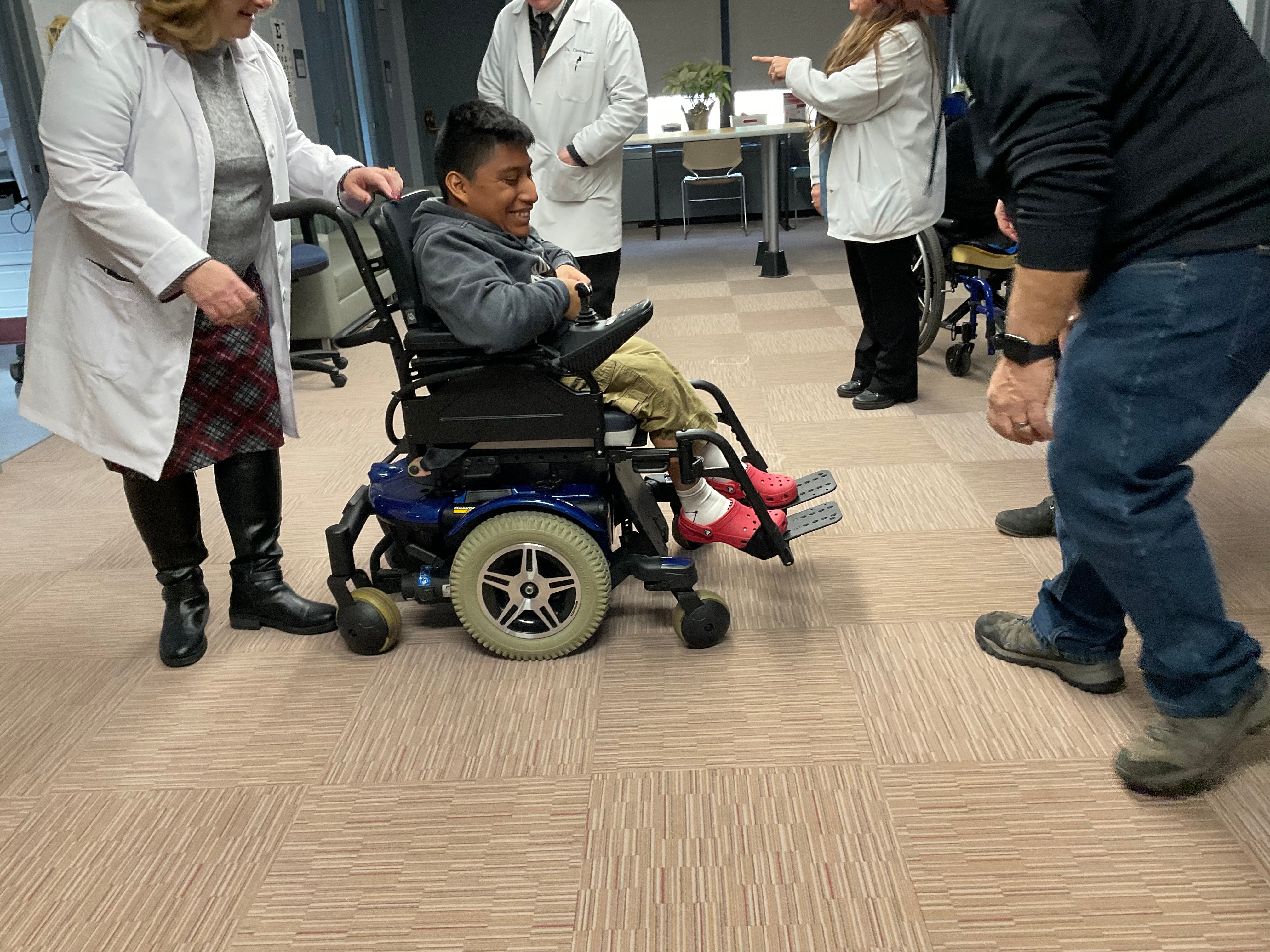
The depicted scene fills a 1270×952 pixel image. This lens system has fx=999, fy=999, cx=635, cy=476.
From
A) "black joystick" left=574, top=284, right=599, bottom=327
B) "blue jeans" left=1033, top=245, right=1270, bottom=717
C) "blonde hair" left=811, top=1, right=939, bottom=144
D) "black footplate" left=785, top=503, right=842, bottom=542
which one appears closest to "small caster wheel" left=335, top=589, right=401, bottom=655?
"black joystick" left=574, top=284, right=599, bottom=327

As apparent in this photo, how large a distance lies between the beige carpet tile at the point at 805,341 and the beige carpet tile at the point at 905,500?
4.01ft

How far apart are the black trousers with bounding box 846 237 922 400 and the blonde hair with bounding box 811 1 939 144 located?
45 cm

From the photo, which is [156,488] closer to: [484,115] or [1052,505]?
[484,115]

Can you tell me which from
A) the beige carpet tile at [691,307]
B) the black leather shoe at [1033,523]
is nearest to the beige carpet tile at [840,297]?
the beige carpet tile at [691,307]

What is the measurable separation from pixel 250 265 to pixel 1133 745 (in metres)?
1.69

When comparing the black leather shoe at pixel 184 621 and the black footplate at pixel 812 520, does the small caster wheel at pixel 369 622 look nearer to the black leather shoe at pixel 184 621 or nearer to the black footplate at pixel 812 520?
the black leather shoe at pixel 184 621

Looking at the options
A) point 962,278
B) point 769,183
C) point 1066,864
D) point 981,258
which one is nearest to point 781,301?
point 769,183

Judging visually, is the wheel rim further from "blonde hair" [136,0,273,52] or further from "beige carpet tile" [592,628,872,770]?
"blonde hair" [136,0,273,52]

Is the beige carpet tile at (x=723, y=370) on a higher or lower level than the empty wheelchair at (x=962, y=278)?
lower

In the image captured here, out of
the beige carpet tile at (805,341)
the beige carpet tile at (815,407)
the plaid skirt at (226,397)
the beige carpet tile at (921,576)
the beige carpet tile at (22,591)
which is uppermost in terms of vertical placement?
the plaid skirt at (226,397)

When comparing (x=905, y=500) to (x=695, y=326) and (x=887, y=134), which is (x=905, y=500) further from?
(x=695, y=326)

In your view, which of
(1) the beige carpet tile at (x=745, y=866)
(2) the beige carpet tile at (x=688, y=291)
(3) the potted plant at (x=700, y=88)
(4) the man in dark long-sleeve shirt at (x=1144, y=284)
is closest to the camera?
(4) the man in dark long-sleeve shirt at (x=1144, y=284)

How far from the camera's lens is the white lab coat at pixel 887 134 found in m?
2.82

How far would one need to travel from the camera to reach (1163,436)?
1.25m
